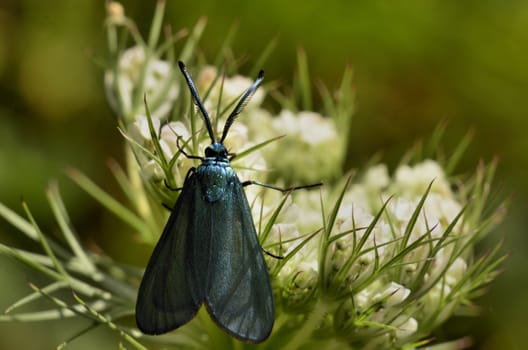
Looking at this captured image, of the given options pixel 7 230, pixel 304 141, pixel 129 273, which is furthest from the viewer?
pixel 7 230

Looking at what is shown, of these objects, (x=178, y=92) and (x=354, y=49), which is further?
(x=354, y=49)

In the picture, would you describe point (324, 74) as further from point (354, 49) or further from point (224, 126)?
point (224, 126)

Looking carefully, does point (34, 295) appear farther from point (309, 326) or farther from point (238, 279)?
point (309, 326)

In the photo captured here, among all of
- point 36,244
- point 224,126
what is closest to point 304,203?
point 224,126

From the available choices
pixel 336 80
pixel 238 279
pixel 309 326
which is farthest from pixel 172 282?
pixel 336 80

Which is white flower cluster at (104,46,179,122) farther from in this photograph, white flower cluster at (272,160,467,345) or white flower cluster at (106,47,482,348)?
white flower cluster at (272,160,467,345)

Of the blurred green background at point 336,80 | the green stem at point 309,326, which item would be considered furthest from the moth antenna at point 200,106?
the blurred green background at point 336,80

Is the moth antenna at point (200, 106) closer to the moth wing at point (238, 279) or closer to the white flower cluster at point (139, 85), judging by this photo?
the moth wing at point (238, 279)

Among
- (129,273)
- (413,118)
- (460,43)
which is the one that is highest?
(460,43)
